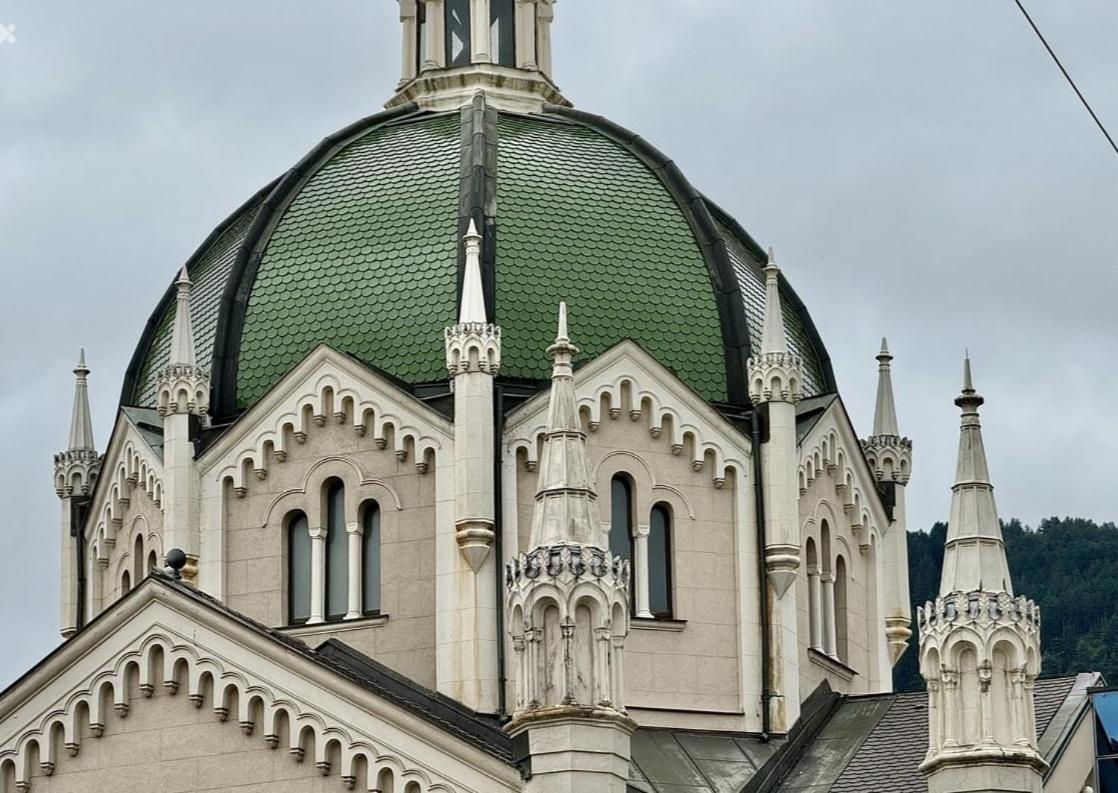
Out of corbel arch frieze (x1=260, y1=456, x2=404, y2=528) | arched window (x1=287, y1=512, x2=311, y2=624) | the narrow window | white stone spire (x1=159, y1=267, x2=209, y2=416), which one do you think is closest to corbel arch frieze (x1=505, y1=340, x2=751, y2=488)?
corbel arch frieze (x1=260, y1=456, x2=404, y2=528)

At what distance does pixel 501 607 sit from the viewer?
45.4m

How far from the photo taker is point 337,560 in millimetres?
46750

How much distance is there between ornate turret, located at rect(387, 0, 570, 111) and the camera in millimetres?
53344

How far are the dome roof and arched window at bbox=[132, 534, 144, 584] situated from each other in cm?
238

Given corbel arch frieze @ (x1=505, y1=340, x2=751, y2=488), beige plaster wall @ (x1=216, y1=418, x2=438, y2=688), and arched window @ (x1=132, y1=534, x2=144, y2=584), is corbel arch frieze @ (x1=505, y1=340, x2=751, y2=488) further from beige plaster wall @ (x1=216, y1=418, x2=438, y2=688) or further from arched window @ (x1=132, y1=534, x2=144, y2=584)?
arched window @ (x1=132, y1=534, x2=144, y2=584)

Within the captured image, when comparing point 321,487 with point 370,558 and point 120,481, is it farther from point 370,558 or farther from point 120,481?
point 120,481

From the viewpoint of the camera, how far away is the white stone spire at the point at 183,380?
1885 inches

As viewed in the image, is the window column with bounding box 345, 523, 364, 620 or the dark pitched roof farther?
the window column with bounding box 345, 523, 364, 620

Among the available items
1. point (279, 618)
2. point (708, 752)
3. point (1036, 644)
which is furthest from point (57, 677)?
point (1036, 644)

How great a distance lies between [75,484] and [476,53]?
30.9ft

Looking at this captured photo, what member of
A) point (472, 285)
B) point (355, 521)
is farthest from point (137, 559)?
point (472, 285)

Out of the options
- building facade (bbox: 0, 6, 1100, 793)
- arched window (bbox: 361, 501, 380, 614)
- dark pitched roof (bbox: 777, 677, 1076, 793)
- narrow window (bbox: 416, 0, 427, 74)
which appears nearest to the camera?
building facade (bbox: 0, 6, 1100, 793)

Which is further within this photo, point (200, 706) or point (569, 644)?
point (200, 706)

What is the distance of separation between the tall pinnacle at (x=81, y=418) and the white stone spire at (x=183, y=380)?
13.4 ft
